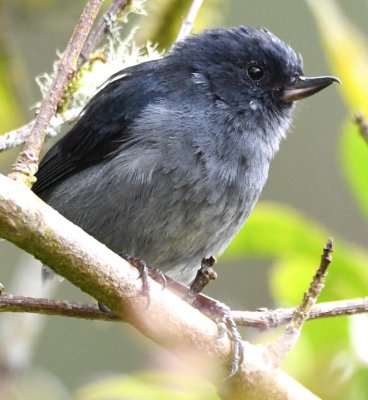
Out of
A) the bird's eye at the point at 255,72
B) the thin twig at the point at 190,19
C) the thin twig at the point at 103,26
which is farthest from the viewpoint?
the bird's eye at the point at 255,72

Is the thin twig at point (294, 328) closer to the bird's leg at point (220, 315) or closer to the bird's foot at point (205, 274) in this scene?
the bird's leg at point (220, 315)

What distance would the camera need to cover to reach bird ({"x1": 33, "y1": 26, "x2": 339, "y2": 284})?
13.3 ft

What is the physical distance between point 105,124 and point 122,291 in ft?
5.32

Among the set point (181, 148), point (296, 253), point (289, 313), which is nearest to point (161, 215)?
point (181, 148)

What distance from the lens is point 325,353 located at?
4141mm

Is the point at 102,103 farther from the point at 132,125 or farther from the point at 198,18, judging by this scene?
the point at 198,18

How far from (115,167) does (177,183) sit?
33 cm

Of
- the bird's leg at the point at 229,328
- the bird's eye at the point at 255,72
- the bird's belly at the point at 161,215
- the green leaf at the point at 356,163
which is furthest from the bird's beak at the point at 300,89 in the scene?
the bird's leg at the point at 229,328

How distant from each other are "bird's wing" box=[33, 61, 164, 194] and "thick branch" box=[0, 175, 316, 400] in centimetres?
132

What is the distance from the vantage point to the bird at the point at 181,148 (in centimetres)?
406

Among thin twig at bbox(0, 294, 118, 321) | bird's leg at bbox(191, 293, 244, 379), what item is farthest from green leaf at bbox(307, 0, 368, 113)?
thin twig at bbox(0, 294, 118, 321)

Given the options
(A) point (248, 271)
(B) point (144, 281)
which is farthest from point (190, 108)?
(A) point (248, 271)

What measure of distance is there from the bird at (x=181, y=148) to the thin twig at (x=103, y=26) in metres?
0.27

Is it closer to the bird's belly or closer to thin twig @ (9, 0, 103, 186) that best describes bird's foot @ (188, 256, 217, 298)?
thin twig @ (9, 0, 103, 186)
